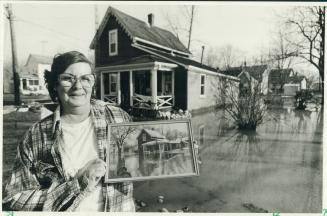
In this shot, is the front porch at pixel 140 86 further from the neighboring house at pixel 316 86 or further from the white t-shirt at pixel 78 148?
the neighboring house at pixel 316 86

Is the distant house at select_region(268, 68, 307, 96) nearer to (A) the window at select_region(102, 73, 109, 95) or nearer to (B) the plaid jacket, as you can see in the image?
(A) the window at select_region(102, 73, 109, 95)

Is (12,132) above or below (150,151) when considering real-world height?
above

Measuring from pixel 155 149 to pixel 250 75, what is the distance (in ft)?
7.22

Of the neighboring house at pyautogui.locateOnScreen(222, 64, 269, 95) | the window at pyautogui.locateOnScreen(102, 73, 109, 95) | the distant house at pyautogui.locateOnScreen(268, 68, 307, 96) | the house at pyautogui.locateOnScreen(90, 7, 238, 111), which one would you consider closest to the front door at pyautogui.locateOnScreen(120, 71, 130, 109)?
the house at pyautogui.locateOnScreen(90, 7, 238, 111)

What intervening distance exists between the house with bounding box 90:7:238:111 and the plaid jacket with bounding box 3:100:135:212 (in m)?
0.69

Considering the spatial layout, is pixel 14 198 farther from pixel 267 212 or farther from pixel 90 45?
pixel 267 212

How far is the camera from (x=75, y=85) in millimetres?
2480

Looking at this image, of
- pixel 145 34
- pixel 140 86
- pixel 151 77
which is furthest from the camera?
pixel 145 34

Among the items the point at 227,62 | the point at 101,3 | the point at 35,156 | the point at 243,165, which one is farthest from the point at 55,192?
the point at 227,62

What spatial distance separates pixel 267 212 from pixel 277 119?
2505 millimetres

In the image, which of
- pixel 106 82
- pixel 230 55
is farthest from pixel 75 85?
pixel 230 55

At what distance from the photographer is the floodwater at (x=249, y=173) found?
8.75 feet

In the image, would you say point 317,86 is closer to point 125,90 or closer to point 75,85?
point 125,90

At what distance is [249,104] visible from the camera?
13.5 ft
